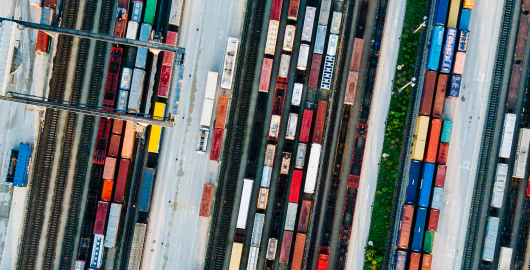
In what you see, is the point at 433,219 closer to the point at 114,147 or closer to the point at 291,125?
the point at 291,125

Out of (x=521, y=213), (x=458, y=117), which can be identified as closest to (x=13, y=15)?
(x=458, y=117)

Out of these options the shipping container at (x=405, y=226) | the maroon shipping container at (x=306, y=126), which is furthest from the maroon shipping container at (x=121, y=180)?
the shipping container at (x=405, y=226)

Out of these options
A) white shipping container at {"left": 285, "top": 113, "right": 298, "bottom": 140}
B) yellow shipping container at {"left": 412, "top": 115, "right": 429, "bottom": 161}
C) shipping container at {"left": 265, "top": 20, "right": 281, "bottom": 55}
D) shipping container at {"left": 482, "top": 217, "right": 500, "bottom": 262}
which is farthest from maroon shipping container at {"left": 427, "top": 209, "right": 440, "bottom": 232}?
shipping container at {"left": 265, "top": 20, "right": 281, "bottom": 55}

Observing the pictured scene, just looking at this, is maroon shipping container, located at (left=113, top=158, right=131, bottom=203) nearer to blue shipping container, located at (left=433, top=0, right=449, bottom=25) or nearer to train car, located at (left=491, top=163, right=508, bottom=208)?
blue shipping container, located at (left=433, top=0, right=449, bottom=25)

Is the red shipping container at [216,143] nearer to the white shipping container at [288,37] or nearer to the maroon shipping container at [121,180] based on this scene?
the maroon shipping container at [121,180]

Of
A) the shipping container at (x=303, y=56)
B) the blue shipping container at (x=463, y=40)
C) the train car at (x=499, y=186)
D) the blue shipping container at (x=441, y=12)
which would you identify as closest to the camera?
the blue shipping container at (x=463, y=40)

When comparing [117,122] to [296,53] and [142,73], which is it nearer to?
[142,73]
